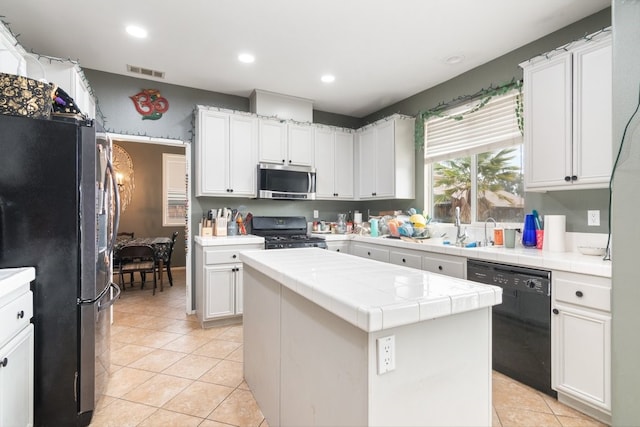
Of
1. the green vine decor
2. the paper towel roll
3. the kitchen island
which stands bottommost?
the kitchen island

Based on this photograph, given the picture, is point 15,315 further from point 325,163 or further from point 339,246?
point 325,163

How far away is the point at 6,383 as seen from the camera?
4.51 ft

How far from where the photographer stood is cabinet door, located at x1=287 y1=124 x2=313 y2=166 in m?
4.16

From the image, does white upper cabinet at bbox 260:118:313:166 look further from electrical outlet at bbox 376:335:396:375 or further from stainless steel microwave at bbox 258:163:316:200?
electrical outlet at bbox 376:335:396:375

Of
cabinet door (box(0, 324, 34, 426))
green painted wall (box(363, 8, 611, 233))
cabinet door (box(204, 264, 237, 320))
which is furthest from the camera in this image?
cabinet door (box(204, 264, 237, 320))

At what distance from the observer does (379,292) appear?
3.78 feet

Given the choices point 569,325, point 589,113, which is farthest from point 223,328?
point 589,113

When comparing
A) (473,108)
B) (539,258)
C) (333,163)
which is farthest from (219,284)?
(473,108)

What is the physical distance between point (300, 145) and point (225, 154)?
99 cm

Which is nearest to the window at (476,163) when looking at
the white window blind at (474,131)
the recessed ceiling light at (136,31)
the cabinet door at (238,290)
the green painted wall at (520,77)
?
the white window blind at (474,131)

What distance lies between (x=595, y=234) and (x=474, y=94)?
1.76 metres

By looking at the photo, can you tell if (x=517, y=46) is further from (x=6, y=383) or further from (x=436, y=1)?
Answer: (x=6, y=383)

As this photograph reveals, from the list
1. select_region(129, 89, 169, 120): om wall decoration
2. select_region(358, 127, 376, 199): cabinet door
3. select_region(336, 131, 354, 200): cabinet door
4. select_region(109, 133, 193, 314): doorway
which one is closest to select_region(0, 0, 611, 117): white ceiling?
select_region(129, 89, 169, 120): om wall decoration

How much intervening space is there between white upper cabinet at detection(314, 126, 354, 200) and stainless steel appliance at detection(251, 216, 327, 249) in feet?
1.61
